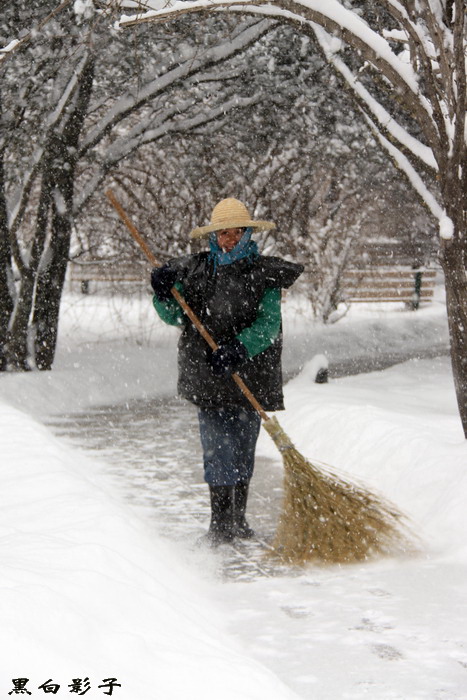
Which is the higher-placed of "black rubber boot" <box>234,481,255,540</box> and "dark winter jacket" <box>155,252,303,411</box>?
"dark winter jacket" <box>155,252,303,411</box>

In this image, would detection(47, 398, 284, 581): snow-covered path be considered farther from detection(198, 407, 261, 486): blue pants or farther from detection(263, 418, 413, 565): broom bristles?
detection(198, 407, 261, 486): blue pants

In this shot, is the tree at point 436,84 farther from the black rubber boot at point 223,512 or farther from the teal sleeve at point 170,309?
the teal sleeve at point 170,309

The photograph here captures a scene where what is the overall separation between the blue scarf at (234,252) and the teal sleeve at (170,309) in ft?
0.85

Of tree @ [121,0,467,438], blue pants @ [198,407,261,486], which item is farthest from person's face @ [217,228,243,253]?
tree @ [121,0,467,438]

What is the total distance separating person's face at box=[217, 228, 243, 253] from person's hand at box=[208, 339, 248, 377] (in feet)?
1.80

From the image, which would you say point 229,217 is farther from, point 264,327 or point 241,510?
point 241,510

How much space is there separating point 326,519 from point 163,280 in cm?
156

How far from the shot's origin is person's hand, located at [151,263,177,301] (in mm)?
6016

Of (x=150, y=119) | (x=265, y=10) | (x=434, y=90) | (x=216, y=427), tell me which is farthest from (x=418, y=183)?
(x=150, y=119)

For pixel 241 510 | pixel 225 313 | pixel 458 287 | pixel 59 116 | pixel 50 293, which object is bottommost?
pixel 241 510

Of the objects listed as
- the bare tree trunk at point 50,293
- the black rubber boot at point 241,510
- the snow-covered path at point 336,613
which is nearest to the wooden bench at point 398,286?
the bare tree trunk at point 50,293

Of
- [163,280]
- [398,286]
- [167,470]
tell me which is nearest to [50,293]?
[167,470]

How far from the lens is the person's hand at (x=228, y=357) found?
5.98 metres

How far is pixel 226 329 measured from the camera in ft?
20.3
